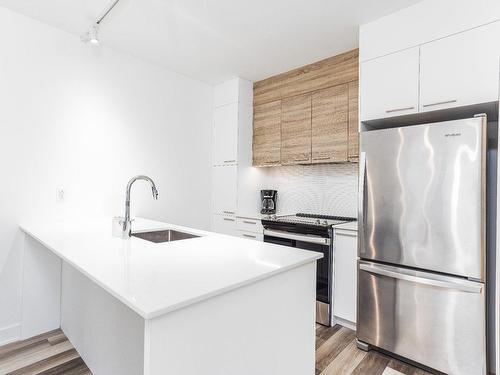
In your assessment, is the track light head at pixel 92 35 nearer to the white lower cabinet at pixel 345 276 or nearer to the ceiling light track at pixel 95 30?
the ceiling light track at pixel 95 30

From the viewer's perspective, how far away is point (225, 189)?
3637 mm

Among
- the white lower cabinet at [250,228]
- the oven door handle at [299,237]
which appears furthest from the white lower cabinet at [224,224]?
the oven door handle at [299,237]

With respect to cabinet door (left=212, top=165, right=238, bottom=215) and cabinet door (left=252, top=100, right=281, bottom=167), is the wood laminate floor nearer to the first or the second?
cabinet door (left=212, top=165, right=238, bottom=215)

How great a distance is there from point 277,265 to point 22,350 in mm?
2208

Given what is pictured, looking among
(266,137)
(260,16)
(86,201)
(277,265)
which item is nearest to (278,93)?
(266,137)

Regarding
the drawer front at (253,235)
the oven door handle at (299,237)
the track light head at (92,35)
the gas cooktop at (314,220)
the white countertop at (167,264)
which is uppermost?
the track light head at (92,35)

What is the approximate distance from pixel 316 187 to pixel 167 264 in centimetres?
238

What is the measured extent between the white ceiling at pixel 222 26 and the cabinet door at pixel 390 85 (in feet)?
1.19

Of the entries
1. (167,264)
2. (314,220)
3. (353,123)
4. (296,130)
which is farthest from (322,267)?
(167,264)

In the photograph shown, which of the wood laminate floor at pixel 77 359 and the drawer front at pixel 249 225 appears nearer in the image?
the wood laminate floor at pixel 77 359

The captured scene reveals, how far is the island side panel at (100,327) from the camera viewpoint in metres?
1.36

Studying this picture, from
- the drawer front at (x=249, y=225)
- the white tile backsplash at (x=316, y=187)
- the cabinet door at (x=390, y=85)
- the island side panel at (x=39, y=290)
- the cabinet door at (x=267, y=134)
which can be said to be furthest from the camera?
the cabinet door at (x=267, y=134)

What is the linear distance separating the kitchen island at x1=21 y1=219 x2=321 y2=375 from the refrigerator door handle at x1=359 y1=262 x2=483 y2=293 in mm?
876

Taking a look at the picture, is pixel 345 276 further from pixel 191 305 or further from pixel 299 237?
pixel 191 305
